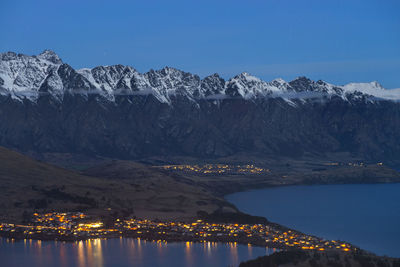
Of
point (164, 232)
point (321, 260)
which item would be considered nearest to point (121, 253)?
point (164, 232)

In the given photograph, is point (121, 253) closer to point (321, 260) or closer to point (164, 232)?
point (164, 232)

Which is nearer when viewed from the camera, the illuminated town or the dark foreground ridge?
the dark foreground ridge

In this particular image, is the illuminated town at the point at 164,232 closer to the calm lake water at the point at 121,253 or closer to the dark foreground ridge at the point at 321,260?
the calm lake water at the point at 121,253

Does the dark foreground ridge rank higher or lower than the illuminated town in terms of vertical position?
lower

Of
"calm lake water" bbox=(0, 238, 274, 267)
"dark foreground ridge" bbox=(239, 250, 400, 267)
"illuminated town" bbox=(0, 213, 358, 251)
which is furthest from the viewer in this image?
"illuminated town" bbox=(0, 213, 358, 251)

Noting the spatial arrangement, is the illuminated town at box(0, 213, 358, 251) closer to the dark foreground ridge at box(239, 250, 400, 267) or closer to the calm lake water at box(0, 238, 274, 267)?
the calm lake water at box(0, 238, 274, 267)

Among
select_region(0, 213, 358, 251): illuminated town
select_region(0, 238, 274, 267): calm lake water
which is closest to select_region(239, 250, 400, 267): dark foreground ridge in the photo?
select_region(0, 238, 274, 267): calm lake water
